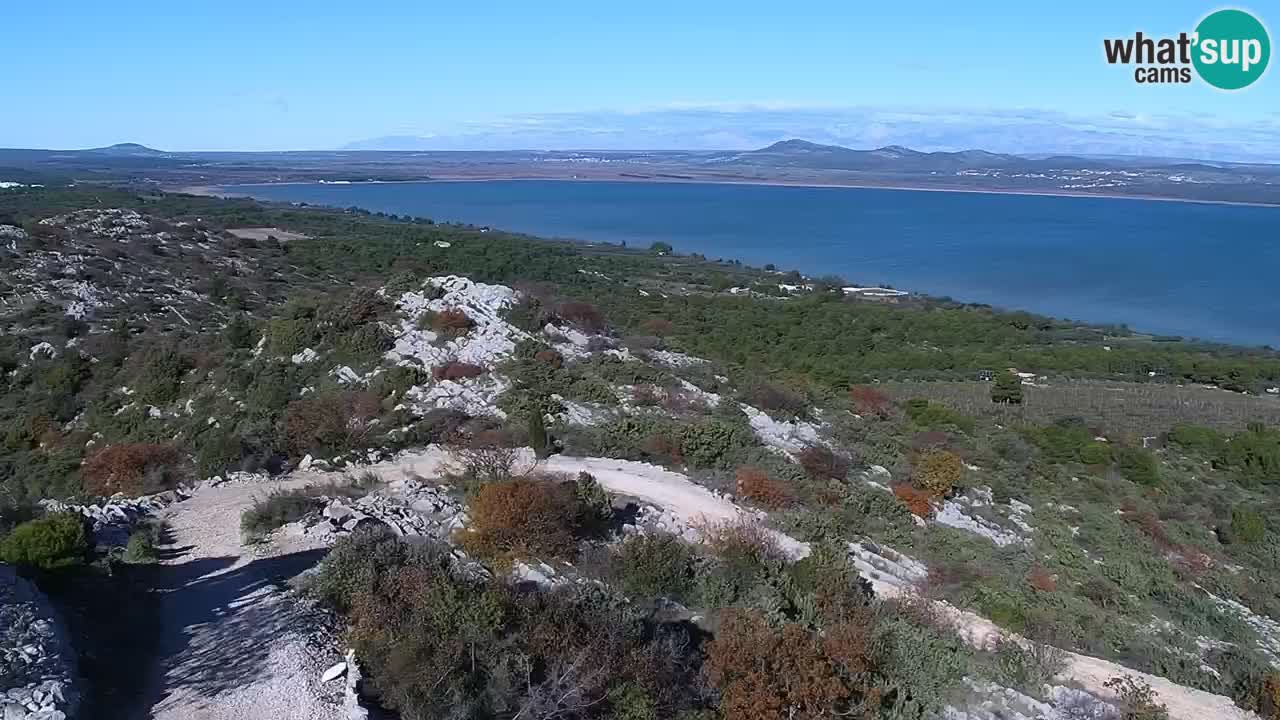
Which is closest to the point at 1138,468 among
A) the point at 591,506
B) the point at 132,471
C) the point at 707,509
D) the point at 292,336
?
the point at 707,509

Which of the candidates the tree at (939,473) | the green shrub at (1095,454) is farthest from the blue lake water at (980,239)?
the tree at (939,473)

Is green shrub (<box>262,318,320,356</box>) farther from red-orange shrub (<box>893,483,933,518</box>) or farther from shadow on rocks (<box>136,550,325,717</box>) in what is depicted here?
red-orange shrub (<box>893,483,933,518</box>)

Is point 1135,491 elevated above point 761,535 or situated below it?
below

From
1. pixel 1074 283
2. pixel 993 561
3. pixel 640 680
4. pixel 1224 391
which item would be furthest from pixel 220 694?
pixel 1074 283

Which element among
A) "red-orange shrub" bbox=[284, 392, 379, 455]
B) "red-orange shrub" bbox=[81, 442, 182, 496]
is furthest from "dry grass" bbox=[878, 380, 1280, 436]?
"red-orange shrub" bbox=[81, 442, 182, 496]

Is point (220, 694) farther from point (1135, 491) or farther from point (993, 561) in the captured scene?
point (1135, 491)

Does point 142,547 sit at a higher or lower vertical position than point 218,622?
higher

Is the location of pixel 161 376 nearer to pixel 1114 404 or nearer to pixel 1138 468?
pixel 1138 468
